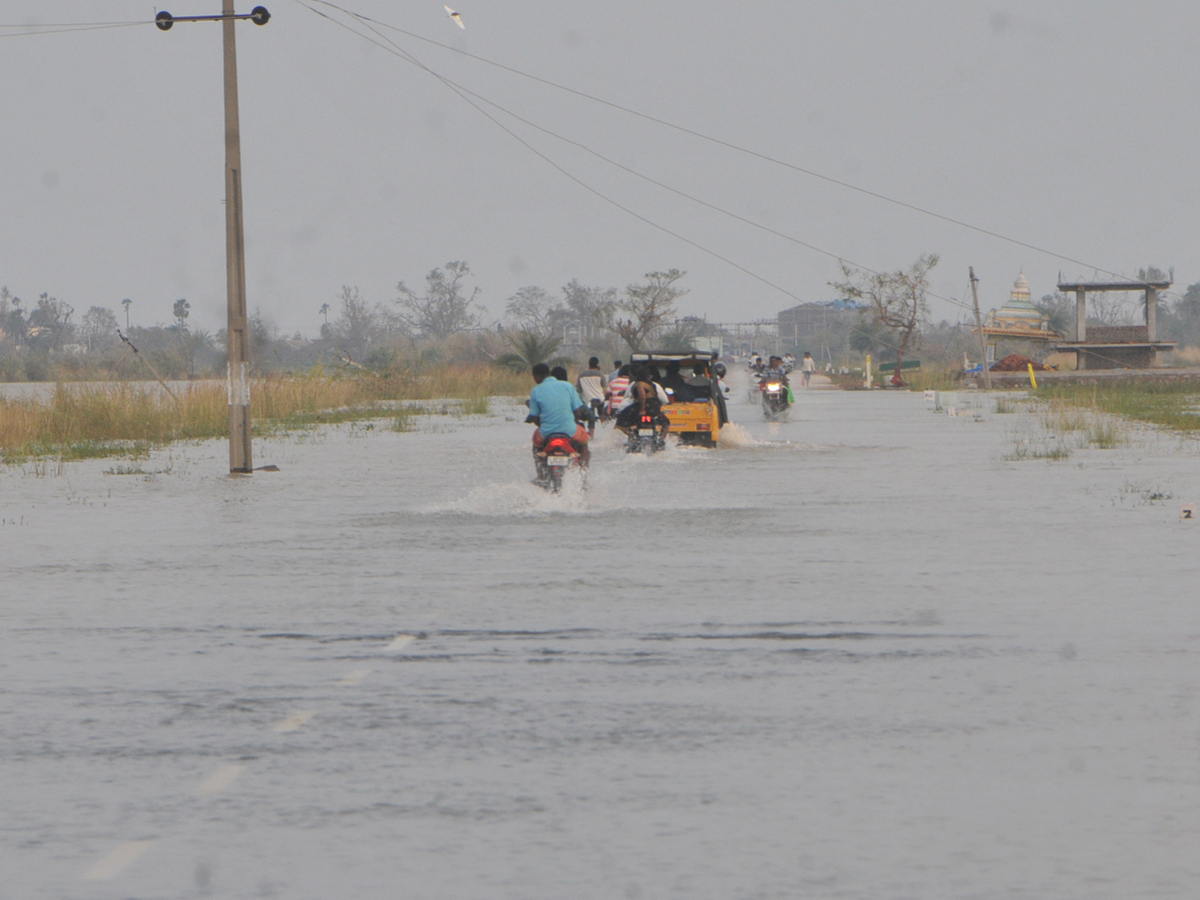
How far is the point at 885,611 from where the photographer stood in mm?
10977

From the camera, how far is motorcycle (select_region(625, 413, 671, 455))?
A: 28.2 m

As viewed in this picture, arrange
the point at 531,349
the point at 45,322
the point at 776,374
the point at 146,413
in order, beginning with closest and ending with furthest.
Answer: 1. the point at 146,413
2. the point at 776,374
3. the point at 531,349
4. the point at 45,322

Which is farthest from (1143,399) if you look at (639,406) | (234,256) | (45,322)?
(45,322)

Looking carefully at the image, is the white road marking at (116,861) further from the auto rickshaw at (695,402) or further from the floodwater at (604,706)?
the auto rickshaw at (695,402)

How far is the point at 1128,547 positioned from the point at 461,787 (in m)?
9.53

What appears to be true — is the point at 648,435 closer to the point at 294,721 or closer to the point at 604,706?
the point at 604,706

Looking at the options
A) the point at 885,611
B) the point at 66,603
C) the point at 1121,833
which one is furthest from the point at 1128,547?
the point at 1121,833

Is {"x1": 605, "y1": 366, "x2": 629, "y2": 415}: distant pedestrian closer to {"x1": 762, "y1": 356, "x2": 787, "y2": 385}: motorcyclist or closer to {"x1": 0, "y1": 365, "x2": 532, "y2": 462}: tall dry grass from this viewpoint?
{"x1": 0, "y1": 365, "x2": 532, "y2": 462}: tall dry grass

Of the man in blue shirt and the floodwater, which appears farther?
the man in blue shirt

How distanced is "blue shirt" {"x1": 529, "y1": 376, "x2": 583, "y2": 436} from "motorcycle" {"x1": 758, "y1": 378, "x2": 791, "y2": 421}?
25965 mm

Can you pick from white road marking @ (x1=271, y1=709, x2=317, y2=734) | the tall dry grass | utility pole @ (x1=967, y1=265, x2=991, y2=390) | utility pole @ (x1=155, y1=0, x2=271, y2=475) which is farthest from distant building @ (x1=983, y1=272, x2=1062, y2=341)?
white road marking @ (x1=271, y1=709, x2=317, y2=734)

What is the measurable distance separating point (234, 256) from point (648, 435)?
7.30 meters

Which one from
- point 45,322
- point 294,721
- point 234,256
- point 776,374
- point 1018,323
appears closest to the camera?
point 294,721

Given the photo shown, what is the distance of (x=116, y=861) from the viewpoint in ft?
17.9
